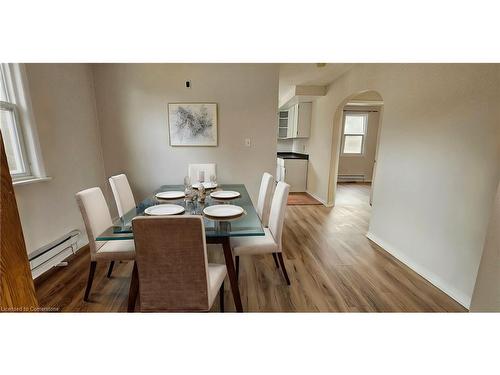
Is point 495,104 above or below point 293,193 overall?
above

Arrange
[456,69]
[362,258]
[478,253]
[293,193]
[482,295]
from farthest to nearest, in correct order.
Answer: [293,193]
[362,258]
[456,69]
[478,253]
[482,295]

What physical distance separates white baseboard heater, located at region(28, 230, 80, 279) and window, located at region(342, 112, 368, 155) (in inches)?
262

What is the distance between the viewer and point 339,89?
11.6ft

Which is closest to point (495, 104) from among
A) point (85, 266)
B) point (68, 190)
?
point (85, 266)

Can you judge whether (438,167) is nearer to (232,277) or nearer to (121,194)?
(232,277)

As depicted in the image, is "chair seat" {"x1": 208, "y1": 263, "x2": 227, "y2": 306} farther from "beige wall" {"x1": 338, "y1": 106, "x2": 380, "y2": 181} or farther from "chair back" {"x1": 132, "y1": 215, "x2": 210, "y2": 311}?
→ "beige wall" {"x1": 338, "y1": 106, "x2": 380, "y2": 181}

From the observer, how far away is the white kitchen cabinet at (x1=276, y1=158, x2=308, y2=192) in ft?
16.0

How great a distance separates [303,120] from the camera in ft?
15.8

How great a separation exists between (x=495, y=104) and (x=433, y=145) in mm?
471

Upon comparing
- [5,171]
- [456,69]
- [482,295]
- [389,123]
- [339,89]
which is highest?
[339,89]

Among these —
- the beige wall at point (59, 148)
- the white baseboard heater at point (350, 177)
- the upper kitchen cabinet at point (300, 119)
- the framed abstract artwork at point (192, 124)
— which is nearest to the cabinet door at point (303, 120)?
the upper kitchen cabinet at point (300, 119)
